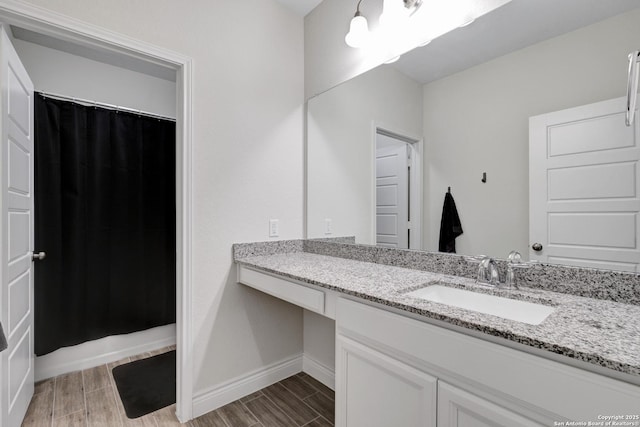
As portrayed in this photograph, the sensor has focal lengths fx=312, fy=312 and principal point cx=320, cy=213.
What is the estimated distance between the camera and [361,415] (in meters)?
1.18

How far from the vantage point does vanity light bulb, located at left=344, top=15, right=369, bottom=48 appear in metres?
1.70

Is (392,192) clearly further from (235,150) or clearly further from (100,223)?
(100,223)

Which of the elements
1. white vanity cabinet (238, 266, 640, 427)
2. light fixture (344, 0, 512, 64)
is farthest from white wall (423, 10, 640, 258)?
white vanity cabinet (238, 266, 640, 427)

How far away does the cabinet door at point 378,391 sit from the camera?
971 mm

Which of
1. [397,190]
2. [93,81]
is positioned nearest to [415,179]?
[397,190]

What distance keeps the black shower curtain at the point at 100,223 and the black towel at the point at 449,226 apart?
7.28 ft

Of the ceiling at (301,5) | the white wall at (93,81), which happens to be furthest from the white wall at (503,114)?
the white wall at (93,81)

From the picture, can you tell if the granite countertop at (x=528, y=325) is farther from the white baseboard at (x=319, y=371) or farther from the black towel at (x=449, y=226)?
the white baseboard at (x=319, y=371)

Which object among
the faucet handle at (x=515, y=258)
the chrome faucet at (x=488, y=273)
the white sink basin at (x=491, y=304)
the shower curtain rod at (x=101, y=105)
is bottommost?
the white sink basin at (x=491, y=304)

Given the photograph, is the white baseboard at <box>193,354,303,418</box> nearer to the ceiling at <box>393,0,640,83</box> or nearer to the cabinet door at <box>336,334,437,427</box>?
the cabinet door at <box>336,334,437,427</box>

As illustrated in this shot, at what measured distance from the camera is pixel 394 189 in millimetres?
1760

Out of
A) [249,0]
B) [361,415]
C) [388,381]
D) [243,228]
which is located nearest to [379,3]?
[249,0]

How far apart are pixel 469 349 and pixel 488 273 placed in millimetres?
520

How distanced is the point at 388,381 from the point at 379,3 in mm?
1861
